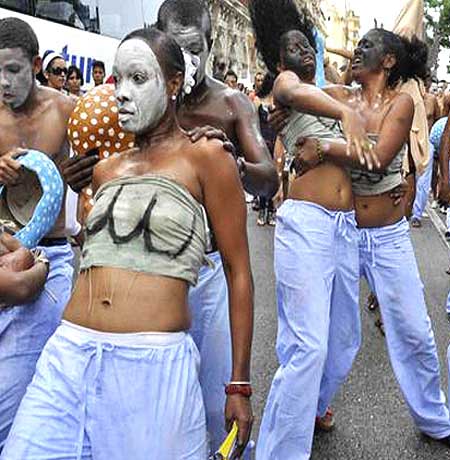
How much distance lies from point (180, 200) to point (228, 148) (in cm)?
22

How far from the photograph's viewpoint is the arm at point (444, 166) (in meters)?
4.49

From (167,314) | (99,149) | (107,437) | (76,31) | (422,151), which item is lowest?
(76,31)

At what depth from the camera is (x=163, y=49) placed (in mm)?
2459

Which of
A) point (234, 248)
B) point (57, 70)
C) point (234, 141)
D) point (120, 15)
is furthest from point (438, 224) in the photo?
point (234, 248)

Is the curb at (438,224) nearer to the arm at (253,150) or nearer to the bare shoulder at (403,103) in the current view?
the bare shoulder at (403,103)

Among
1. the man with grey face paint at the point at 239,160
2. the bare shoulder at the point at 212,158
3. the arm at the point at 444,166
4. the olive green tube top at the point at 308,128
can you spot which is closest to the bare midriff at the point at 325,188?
the olive green tube top at the point at 308,128

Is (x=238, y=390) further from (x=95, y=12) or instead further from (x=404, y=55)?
(x=95, y=12)

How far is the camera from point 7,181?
2990mm

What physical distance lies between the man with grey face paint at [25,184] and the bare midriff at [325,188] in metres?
1.03

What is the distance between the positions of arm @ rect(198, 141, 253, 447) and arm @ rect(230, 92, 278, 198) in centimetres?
69

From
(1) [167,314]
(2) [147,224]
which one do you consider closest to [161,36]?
(2) [147,224]

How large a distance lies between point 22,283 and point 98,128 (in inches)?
21.6

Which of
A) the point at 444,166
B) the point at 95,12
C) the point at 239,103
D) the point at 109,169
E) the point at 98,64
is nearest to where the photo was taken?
the point at 109,169

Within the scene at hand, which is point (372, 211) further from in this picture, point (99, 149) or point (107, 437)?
point (107, 437)
